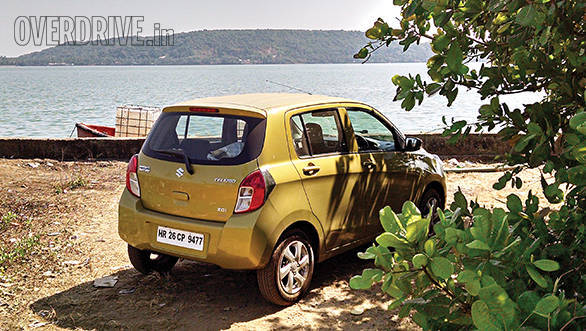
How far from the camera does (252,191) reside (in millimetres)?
5156

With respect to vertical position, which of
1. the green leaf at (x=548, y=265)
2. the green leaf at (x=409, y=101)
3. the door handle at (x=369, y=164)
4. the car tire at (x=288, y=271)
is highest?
the green leaf at (x=409, y=101)

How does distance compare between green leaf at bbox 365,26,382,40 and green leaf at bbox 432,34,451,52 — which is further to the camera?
green leaf at bbox 365,26,382,40

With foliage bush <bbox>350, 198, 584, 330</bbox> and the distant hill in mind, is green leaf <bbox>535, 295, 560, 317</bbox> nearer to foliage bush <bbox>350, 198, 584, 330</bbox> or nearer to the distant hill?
foliage bush <bbox>350, 198, 584, 330</bbox>

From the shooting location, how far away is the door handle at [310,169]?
219 inches

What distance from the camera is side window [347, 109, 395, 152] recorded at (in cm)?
648

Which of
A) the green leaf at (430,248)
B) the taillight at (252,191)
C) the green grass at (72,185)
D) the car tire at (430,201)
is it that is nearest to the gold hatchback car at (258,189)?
the taillight at (252,191)

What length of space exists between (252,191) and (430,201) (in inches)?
108

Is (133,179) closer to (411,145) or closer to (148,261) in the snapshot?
(148,261)

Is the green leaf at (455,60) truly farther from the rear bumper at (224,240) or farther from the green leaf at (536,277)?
the rear bumper at (224,240)

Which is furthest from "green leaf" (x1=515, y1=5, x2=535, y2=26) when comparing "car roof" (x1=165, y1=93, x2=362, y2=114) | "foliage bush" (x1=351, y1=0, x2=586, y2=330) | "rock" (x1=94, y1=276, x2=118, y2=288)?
"rock" (x1=94, y1=276, x2=118, y2=288)

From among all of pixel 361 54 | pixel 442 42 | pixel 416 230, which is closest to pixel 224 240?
pixel 361 54

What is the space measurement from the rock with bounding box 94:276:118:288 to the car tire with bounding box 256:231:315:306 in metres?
1.66

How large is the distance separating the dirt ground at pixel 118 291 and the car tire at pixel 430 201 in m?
0.88

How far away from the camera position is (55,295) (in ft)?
19.3
